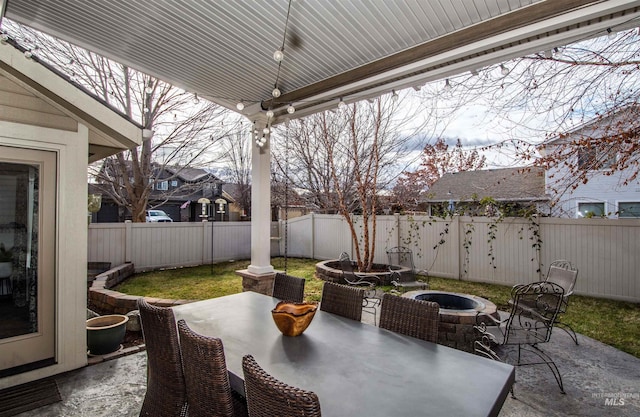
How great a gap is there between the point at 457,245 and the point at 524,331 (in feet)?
14.1

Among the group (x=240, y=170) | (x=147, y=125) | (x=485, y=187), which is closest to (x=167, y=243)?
(x=147, y=125)

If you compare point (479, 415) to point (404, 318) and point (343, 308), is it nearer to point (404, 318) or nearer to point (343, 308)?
point (404, 318)

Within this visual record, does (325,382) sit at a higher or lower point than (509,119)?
lower

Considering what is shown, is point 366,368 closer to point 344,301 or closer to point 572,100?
point 344,301

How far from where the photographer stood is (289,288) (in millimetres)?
3189

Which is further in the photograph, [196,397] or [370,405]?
[196,397]

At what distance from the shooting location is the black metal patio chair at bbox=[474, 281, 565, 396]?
3.00 metres

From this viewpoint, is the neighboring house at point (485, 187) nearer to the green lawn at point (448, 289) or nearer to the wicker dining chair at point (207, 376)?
the green lawn at point (448, 289)

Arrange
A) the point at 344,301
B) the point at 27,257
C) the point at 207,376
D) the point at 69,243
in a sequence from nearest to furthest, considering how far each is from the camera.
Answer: the point at 207,376
the point at 344,301
the point at 27,257
the point at 69,243

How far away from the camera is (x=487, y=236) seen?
6.98 meters

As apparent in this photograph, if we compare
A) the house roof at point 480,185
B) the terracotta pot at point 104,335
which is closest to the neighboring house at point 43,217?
the terracotta pot at point 104,335

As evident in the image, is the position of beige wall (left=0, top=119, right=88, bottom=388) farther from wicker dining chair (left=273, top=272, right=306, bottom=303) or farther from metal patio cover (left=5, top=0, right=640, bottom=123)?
wicker dining chair (left=273, top=272, right=306, bottom=303)

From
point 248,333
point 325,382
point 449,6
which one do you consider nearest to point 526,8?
point 449,6

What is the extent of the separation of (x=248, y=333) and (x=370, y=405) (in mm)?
1109
